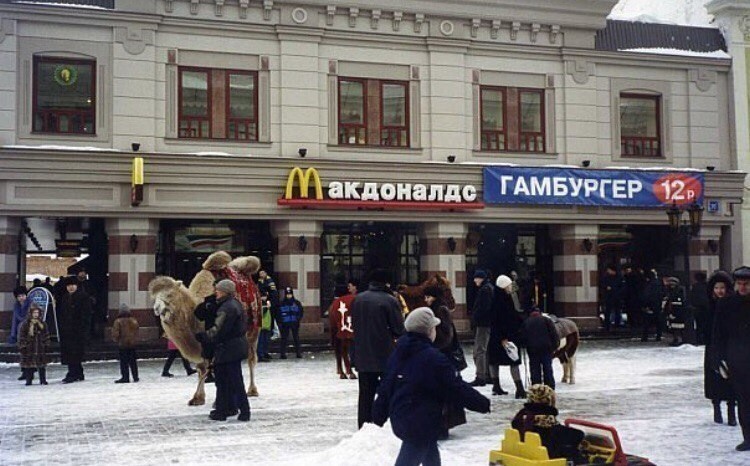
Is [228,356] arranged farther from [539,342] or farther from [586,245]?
[586,245]

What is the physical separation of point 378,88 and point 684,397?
12.9 metres

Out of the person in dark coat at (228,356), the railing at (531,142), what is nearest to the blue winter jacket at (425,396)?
the person in dark coat at (228,356)

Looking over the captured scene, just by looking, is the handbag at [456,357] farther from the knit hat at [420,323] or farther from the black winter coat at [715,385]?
the knit hat at [420,323]

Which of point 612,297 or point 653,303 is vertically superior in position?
point 612,297

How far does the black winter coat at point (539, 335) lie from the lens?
484 inches

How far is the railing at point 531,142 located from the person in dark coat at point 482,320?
36.5ft

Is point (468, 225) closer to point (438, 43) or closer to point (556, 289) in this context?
point (556, 289)

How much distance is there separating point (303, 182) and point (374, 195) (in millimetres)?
1988

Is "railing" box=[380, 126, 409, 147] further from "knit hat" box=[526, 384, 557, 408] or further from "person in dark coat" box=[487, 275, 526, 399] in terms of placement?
"knit hat" box=[526, 384, 557, 408]

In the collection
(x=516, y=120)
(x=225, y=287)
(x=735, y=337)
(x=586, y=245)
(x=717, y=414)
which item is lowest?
(x=717, y=414)

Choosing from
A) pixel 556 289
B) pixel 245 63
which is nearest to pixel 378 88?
pixel 245 63

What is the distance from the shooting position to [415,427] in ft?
20.5

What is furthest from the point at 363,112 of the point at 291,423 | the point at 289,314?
the point at 291,423

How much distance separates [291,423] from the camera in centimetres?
1091
